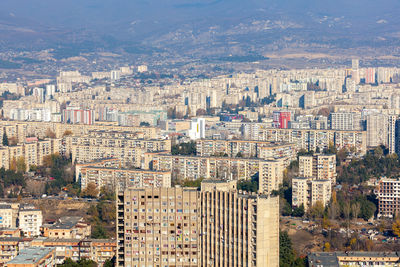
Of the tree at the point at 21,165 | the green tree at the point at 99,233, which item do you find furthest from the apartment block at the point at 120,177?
the green tree at the point at 99,233

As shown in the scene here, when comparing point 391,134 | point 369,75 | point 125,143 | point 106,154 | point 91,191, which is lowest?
point 91,191

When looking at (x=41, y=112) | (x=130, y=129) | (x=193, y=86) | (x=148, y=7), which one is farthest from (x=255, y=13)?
(x=130, y=129)

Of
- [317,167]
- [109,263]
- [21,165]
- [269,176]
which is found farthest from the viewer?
[21,165]

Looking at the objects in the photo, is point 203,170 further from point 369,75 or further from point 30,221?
point 369,75

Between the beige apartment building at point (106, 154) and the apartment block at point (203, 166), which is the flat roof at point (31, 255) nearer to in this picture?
the apartment block at point (203, 166)

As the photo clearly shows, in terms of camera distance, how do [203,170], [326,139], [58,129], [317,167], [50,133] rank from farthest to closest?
[58,129]
[50,133]
[326,139]
[203,170]
[317,167]

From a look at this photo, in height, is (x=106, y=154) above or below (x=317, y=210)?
above

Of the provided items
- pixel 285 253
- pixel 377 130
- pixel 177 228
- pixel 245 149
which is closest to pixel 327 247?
pixel 285 253

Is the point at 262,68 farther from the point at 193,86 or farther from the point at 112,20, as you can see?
the point at 112,20
